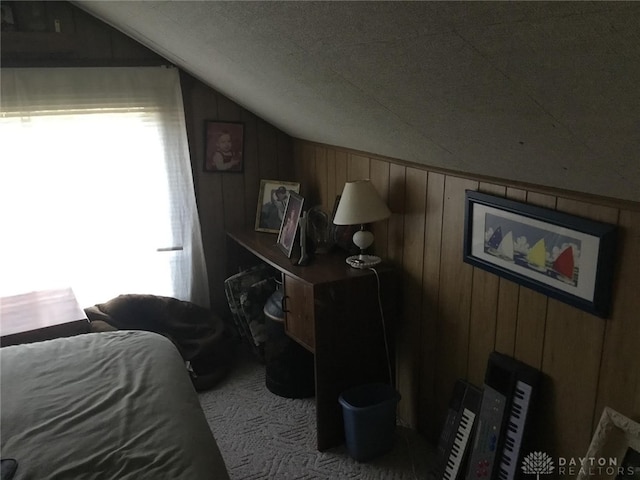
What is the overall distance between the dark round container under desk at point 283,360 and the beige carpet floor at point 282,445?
0.06 metres

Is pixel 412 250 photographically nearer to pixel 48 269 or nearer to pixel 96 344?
pixel 96 344

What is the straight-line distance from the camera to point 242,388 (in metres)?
3.20

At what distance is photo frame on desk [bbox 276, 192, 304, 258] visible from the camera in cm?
301

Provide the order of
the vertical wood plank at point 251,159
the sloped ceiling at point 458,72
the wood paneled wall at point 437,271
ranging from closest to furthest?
the sloped ceiling at point 458,72
the wood paneled wall at point 437,271
the vertical wood plank at point 251,159

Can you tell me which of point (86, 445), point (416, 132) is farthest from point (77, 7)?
point (86, 445)

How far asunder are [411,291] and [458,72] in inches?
55.6

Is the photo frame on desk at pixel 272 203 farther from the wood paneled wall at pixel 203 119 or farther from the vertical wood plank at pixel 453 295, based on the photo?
the vertical wood plank at pixel 453 295

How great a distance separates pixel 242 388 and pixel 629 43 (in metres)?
2.66

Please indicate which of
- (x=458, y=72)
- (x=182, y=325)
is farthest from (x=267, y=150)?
(x=458, y=72)

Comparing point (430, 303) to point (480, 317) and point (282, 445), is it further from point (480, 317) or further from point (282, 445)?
point (282, 445)

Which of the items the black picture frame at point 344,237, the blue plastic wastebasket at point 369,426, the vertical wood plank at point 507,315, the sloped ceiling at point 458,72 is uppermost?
the sloped ceiling at point 458,72

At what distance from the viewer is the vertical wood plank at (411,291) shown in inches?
99.8

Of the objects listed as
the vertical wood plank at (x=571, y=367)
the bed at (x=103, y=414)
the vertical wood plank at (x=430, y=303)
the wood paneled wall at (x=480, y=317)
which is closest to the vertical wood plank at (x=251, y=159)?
the wood paneled wall at (x=480, y=317)
